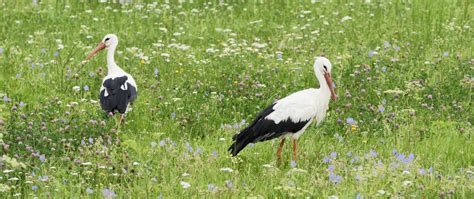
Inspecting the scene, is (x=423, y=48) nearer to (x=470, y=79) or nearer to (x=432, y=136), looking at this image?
(x=470, y=79)

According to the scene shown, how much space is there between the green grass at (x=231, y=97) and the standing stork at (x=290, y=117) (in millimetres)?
187

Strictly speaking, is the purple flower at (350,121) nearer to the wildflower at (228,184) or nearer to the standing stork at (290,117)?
the standing stork at (290,117)

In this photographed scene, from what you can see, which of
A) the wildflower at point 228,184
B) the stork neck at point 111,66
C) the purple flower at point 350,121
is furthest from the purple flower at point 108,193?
the stork neck at point 111,66

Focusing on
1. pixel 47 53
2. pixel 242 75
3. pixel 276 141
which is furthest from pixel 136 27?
pixel 276 141

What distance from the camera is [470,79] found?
9523 mm

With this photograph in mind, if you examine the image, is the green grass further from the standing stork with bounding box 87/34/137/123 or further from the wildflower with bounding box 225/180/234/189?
the standing stork with bounding box 87/34/137/123

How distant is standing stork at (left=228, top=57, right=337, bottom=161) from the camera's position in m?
7.54

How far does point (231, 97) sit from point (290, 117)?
1.79 m

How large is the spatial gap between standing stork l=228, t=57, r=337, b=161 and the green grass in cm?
19

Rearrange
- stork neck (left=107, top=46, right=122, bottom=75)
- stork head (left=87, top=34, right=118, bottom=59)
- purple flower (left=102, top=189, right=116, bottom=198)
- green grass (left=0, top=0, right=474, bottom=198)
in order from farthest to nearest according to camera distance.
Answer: stork head (left=87, top=34, right=118, bottom=59), stork neck (left=107, top=46, right=122, bottom=75), green grass (left=0, top=0, right=474, bottom=198), purple flower (left=102, top=189, right=116, bottom=198)

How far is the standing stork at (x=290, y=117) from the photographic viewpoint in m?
7.54

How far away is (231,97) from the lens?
9.45 m

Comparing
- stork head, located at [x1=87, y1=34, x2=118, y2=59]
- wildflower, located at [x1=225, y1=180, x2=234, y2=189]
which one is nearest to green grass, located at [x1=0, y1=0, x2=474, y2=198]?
wildflower, located at [x1=225, y1=180, x2=234, y2=189]

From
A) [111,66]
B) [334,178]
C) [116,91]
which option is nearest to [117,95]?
[116,91]
